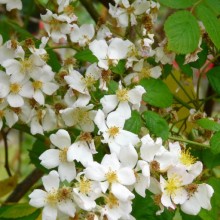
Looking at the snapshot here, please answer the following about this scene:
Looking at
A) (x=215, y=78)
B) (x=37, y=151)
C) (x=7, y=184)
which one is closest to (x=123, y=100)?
(x=215, y=78)

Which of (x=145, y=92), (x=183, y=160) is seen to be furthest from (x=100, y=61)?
(x=183, y=160)

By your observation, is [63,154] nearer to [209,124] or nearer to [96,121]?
[96,121]

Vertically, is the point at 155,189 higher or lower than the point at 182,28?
lower

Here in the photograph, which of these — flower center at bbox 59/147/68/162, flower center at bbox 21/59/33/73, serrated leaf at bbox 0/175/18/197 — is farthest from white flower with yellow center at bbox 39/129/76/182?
serrated leaf at bbox 0/175/18/197

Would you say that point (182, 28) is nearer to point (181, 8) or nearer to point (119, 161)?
point (181, 8)

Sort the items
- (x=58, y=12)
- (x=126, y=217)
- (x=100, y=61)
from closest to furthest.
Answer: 1. (x=126, y=217)
2. (x=100, y=61)
3. (x=58, y=12)

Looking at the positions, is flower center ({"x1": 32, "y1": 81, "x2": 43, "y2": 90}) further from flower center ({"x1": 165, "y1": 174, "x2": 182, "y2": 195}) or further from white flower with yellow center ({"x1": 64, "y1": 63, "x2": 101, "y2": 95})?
flower center ({"x1": 165, "y1": 174, "x2": 182, "y2": 195})

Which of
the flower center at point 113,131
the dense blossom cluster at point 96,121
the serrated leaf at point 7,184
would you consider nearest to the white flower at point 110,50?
the dense blossom cluster at point 96,121
